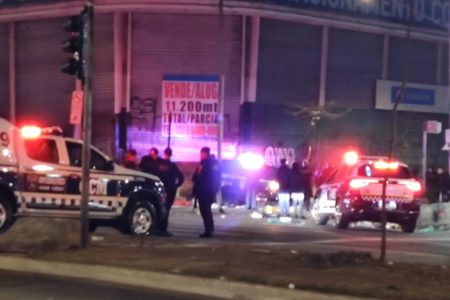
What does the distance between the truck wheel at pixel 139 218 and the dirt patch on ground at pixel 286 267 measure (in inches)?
106

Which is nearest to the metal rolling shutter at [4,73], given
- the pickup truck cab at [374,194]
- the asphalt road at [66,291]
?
the pickup truck cab at [374,194]

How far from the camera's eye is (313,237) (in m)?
19.1

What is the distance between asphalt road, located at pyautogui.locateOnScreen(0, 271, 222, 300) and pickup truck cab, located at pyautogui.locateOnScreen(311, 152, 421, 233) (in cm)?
1011

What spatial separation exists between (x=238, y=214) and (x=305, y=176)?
4.27 meters

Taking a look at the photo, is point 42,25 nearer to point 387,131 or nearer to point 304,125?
point 304,125

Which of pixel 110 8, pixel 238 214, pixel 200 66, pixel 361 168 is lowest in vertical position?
pixel 238 214

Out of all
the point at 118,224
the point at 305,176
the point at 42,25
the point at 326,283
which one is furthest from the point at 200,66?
the point at 326,283

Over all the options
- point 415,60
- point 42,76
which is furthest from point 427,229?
point 42,76

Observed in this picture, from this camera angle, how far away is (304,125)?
41812mm

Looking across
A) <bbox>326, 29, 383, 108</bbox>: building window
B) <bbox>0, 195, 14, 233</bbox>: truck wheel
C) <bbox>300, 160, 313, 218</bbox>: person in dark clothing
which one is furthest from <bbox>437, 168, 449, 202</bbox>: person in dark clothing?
<bbox>0, 195, 14, 233</bbox>: truck wheel

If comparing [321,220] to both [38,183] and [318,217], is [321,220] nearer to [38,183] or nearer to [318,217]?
[318,217]

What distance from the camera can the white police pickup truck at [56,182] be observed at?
1662 centimetres

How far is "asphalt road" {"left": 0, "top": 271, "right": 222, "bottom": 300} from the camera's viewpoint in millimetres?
10891

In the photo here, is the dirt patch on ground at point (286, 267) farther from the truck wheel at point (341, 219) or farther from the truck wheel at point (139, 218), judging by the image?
the truck wheel at point (341, 219)
